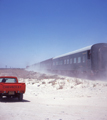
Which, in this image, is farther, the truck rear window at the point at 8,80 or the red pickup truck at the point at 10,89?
the truck rear window at the point at 8,80

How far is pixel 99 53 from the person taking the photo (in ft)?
57.6

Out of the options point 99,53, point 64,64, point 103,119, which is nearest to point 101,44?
point 99,53

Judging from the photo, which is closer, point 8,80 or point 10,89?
point 10,89

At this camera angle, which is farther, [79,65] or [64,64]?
[64,64]

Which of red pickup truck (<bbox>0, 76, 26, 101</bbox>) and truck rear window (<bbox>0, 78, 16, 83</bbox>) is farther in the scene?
truck rear window (<bbox>0, 78, 16, 83</bbox>)

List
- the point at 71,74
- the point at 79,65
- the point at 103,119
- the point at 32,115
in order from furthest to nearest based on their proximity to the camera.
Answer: the point at 71,74 → the point at 79,65 → the point at 32,115 → the point at 103,119

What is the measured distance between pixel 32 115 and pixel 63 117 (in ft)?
3.28

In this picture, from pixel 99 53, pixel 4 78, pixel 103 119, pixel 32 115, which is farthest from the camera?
pixel 99 53

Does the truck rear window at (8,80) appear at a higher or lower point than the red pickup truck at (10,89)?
higher

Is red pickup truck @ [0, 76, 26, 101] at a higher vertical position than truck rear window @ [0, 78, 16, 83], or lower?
lower

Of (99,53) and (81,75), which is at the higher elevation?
(99,53)

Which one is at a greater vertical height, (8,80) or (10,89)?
(8,80)

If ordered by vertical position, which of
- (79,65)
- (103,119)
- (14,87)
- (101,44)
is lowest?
(103,119)

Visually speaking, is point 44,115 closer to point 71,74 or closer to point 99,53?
point 99,53
